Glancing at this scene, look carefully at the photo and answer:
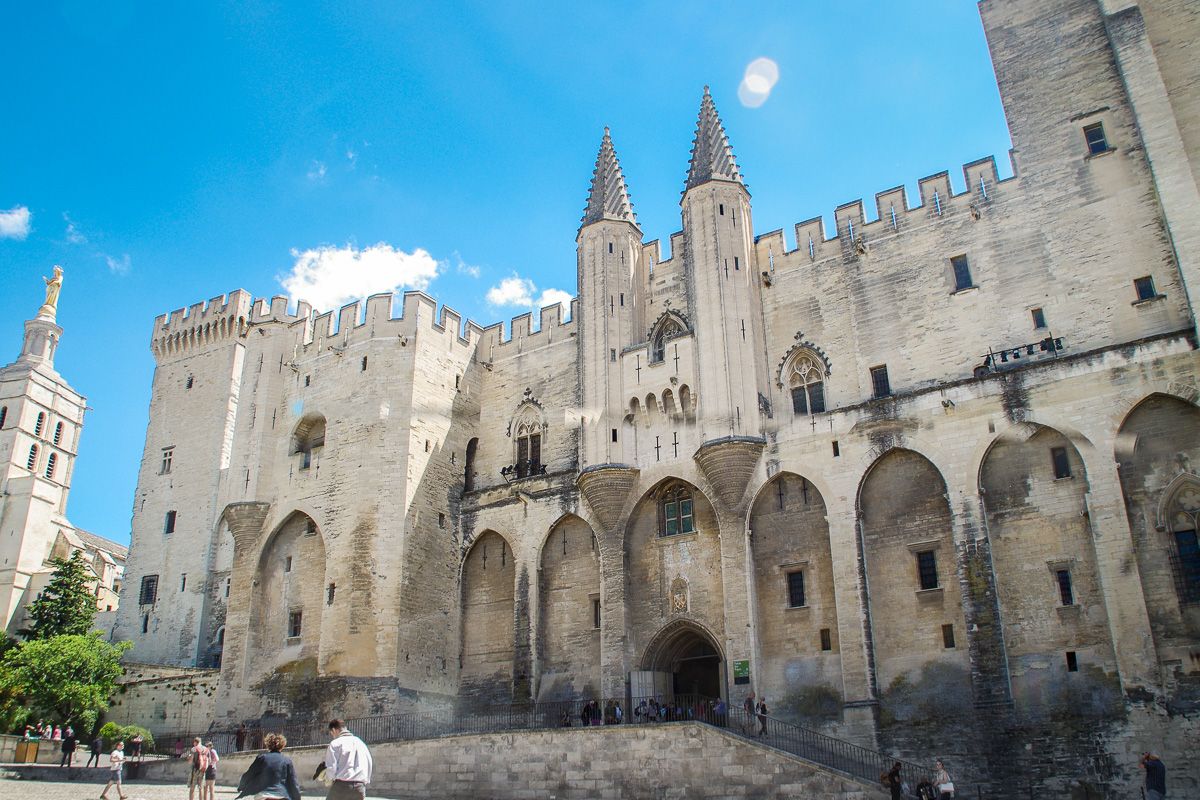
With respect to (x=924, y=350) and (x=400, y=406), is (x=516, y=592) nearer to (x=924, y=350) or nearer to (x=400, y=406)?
(x=400, y=406)

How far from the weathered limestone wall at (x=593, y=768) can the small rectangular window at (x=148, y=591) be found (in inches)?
402

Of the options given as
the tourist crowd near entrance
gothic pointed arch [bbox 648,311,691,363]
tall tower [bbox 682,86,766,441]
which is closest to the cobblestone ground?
the tourist crowd near entrance

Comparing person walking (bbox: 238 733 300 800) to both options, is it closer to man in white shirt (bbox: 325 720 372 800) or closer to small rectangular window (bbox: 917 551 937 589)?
man in white shirt (bbox: 325 720 372 800)

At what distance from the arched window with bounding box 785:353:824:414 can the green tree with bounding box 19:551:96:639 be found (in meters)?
23.2

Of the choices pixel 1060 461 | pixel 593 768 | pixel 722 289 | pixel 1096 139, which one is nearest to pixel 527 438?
pixel 722 289

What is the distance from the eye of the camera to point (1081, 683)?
1925 centimetres

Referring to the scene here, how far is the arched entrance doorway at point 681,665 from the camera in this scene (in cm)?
2434

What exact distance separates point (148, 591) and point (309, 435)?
8020 millimetres

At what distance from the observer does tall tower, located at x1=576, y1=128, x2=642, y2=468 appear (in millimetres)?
26750

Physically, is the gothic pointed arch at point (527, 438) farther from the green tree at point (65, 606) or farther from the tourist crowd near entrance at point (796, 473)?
the green tree at point (65, 606)

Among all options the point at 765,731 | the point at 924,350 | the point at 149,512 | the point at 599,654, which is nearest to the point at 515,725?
the point at 599,654

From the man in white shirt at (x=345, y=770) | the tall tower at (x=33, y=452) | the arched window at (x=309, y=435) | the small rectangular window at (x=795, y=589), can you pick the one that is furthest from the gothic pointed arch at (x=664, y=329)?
the tall tower at (x=33, y=452)

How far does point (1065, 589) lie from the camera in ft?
66.1

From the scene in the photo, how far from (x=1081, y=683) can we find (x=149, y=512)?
2866 centimetres
